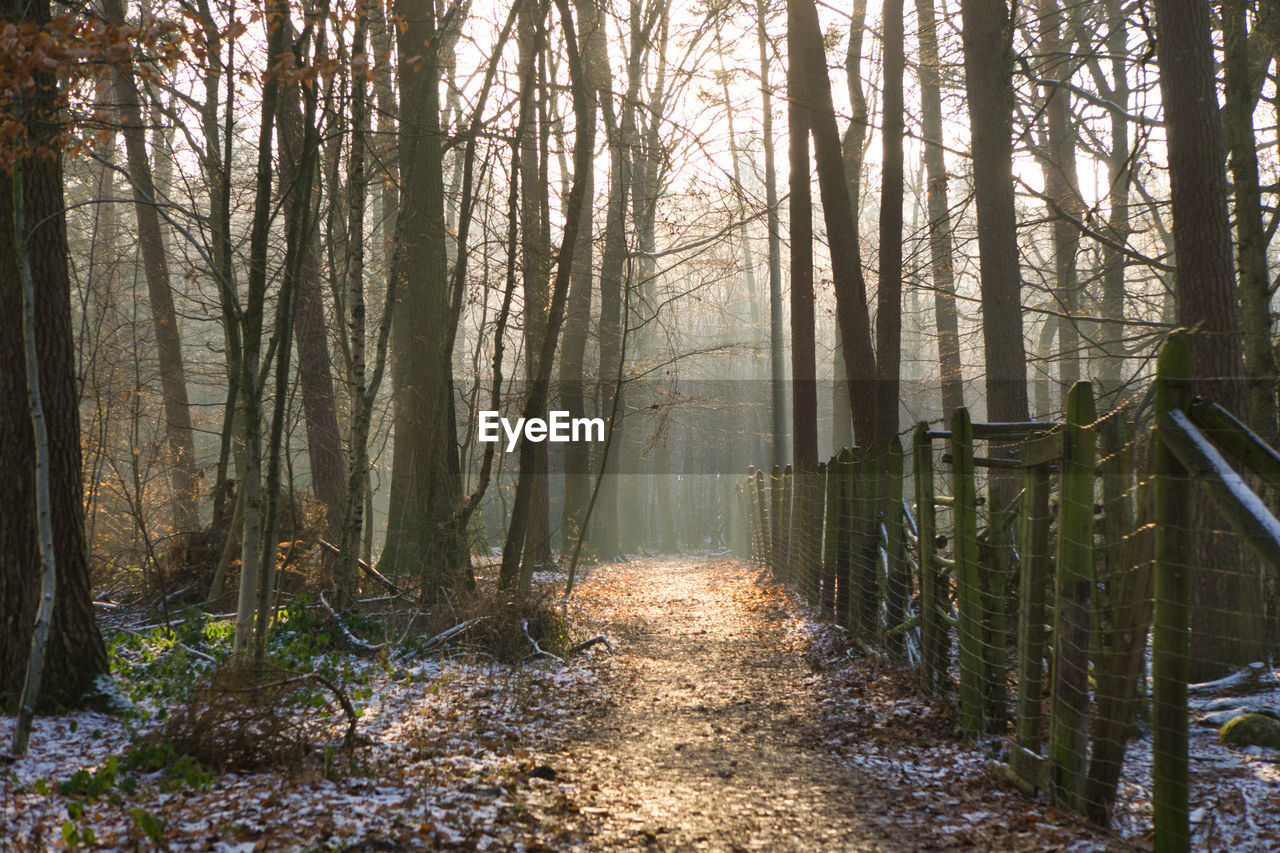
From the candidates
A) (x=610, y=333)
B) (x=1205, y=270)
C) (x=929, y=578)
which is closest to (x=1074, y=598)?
(x=929, y=578)

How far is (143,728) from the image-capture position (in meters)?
5.23

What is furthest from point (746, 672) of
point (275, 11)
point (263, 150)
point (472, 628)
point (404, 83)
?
point (404, 83)

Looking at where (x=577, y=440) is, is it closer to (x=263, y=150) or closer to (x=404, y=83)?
(x=404, y=83)

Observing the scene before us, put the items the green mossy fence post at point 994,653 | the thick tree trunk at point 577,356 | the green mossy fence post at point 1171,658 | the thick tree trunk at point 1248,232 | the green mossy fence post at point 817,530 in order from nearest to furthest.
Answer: the green mossy fence post at point 1171,658
the green mossy fence post at point 994,653
the thick tree trunk at point 1248,232
the green mossy fence post at point 817,530
the thick tree trunk at point 577,356

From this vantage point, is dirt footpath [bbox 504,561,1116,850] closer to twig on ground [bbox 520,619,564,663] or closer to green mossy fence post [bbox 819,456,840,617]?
twig on ground [bbox 520,619,564,663]

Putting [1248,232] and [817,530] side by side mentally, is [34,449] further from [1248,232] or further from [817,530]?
[1248,232]

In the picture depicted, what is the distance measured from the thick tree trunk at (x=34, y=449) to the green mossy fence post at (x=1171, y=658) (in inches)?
225

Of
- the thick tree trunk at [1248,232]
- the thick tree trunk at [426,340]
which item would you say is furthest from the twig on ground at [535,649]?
the thick tree trunk at [1248,232]

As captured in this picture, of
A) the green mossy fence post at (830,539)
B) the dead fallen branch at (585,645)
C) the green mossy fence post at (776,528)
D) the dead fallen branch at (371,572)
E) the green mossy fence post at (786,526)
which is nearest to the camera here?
the dead fallen branch at (585,645)

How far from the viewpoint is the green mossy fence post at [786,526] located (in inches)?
550

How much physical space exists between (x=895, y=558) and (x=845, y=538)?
6.20 ft

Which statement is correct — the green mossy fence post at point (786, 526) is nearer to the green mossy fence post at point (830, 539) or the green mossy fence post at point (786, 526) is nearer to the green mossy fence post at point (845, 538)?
the green mossy fence post at point (830, 539)

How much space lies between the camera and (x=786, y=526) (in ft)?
47.3

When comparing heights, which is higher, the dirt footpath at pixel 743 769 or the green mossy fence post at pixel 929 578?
the green mossy fence post at pixel 929 578
